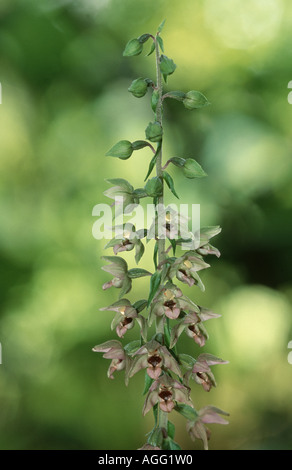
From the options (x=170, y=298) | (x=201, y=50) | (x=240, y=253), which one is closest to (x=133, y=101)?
(x=201, y=50)

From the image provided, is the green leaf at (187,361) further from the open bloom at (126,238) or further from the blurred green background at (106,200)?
the blurred green background at (106,200)

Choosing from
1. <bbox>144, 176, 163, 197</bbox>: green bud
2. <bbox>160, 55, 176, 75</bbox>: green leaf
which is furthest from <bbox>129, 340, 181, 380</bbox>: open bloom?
<bbox>160, 55, 176, 75</bbox>: green leaf

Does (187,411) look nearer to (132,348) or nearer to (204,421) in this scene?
(204,421)

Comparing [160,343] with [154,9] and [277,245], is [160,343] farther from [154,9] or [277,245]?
[154,9]

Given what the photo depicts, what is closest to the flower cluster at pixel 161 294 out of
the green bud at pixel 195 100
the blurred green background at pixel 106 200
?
the green bud at pixel 195 100

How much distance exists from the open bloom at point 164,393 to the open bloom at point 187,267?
190 mm

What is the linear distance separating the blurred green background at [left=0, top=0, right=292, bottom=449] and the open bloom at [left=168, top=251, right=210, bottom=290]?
1.24m

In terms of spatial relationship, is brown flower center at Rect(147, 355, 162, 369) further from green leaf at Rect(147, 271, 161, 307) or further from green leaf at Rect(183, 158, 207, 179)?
green leaf at Rect(183, 158, 207, 179)

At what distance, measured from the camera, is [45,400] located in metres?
2.52

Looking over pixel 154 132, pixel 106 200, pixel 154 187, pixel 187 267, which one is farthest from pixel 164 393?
pixel 106 200

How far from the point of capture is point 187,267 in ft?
3.83

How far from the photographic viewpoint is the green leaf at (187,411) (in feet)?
3.92

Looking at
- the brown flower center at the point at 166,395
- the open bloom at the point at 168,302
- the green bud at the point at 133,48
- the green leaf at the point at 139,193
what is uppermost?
the green bud at the point at 133,48

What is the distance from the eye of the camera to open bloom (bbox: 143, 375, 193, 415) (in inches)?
43.8
